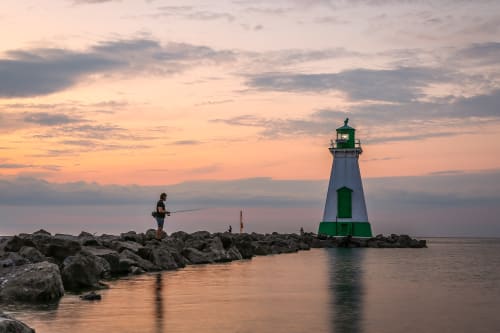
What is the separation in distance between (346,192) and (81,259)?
1140 inches

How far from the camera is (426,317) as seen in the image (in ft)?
39.3

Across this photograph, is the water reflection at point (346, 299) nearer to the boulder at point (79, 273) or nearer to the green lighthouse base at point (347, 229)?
the boulder at point (79, 273)

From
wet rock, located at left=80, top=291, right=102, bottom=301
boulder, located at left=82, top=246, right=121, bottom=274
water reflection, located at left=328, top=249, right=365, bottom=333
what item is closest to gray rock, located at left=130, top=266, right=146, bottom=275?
boulder, located at left=82, top=246, right=121, bottom=274

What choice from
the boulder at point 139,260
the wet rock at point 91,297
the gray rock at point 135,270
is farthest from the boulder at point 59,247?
the wet rock at point 91,297

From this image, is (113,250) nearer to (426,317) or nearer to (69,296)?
(69,296)

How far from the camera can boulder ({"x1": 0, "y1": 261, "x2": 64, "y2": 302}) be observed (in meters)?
12.6

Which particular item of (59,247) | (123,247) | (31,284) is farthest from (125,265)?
(31,284)

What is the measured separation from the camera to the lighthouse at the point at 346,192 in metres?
42.6

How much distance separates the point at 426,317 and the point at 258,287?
5818 mm

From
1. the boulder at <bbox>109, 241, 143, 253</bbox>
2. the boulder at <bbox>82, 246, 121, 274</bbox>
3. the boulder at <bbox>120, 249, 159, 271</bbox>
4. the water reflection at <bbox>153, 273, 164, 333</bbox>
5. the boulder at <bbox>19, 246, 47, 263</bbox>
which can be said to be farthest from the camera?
the boulder at <bbox>109, 241, 143, 253</bbox>

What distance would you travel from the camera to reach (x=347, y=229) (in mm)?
43219

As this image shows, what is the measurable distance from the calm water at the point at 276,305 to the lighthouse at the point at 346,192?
21471 millimetres

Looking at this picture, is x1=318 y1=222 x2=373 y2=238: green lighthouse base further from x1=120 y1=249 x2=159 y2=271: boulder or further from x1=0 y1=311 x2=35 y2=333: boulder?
x1=0 y1=311 x2=35 y2=333: boulder

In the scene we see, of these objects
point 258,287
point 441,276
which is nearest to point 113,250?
point 258,287
